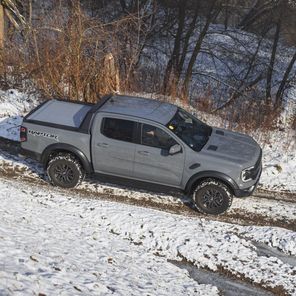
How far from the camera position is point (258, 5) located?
74.8 feet

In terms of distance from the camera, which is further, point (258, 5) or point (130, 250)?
point (258, 5)

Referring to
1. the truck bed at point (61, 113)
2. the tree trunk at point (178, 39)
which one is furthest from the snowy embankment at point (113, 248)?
the tree trunk at point (178, 39)

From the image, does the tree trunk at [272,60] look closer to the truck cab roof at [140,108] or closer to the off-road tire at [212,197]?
the truck cab roof at [140,108]

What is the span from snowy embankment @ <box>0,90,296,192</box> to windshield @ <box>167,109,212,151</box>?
2135 mm

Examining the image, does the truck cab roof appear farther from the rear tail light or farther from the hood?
the rear tail light

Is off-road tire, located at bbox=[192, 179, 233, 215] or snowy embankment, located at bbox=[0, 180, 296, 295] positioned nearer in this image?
snowy embankment, located at bbox=[0, 180, 296, 295]

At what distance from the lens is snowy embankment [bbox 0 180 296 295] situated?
6223 mm

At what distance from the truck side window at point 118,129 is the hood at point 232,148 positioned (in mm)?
1463

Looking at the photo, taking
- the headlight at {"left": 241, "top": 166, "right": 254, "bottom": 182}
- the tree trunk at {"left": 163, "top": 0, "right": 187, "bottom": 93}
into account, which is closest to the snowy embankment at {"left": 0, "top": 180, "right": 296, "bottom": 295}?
the headlight at {"left": 241, "top": 166, "right": 254, "bottom": 182}

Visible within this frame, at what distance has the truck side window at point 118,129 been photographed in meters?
9.38

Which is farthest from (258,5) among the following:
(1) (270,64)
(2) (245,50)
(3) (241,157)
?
(3) (241,157)

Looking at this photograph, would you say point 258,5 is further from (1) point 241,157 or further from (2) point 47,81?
(1) point 241,157

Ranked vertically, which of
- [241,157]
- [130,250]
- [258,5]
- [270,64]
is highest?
[258,5]

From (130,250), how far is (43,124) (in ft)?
11.3
